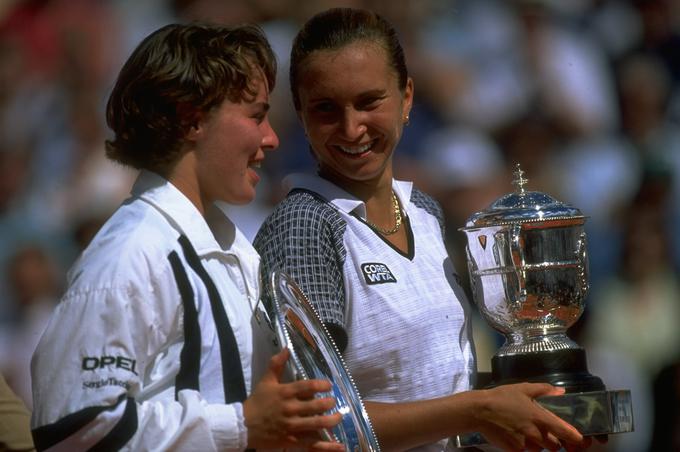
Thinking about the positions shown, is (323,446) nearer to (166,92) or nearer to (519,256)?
(166,92)

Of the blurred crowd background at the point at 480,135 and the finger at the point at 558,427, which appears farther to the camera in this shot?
the blurred crowd background at the point at 480,135

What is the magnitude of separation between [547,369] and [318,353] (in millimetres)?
509

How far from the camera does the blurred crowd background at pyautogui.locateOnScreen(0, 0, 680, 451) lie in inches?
169

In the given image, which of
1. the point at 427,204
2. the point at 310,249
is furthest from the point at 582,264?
the point at 310,249

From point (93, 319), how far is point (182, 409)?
0.18 m

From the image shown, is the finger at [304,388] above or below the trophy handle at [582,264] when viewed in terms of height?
below

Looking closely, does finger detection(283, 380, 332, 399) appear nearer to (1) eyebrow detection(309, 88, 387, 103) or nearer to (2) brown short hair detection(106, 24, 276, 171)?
(2) brown short hair detection(106, 24, 276, 171)

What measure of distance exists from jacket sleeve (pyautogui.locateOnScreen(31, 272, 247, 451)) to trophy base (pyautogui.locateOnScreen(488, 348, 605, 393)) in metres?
0.73

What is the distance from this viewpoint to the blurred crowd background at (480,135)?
4293mm

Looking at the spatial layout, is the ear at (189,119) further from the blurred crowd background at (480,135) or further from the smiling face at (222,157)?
the blurred crowd background at (480,135)

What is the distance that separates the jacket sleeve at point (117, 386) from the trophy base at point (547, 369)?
730 mm

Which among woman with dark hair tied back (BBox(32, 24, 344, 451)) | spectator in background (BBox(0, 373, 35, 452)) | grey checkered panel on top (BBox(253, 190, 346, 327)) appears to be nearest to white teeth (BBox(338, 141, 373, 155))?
grey checkered panel on top (BBox(253, 190, 346, 327))

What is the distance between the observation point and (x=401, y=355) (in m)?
2.29

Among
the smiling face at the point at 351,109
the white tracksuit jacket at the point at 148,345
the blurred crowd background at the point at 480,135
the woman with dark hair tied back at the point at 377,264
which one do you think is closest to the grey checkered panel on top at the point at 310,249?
the woman with dark hair tied back at the point at 377,264
